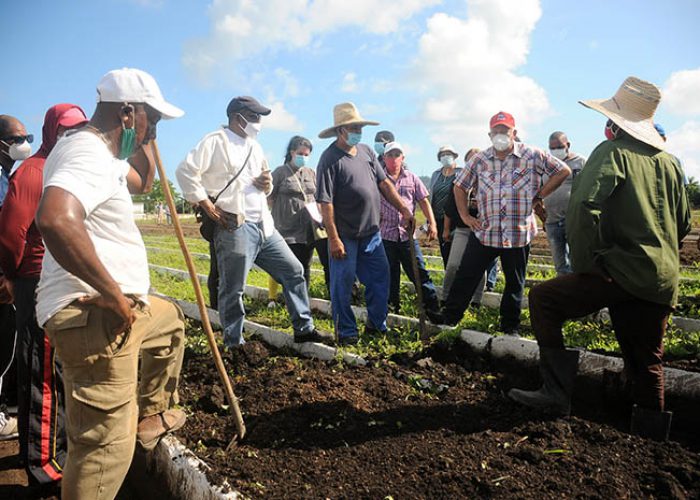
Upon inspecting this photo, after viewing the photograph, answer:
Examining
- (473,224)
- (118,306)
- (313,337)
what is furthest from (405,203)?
(118,306)

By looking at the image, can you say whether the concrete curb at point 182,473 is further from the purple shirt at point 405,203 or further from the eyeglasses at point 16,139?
the purple shirt at point 405,203

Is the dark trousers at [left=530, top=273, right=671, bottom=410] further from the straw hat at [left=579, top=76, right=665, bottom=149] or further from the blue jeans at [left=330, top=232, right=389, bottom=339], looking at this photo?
the blue jeans at [left=330, top=232, right=389, bottom=339]

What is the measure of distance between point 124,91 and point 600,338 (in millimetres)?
4660

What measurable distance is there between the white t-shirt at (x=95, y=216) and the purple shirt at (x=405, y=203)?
13.6ft

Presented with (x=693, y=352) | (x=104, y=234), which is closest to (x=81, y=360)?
(x=104, y=234)

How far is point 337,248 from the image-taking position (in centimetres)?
531

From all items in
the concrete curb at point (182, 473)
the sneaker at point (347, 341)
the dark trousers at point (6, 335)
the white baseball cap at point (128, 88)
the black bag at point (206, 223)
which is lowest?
the concrete curb at point (182, 473)

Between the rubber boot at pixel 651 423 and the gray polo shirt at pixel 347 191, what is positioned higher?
the gray polo shirt at pixel 347 191

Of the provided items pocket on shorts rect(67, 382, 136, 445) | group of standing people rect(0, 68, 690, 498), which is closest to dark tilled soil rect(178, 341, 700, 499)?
group of standing people rect(0, 68, 690, 498)

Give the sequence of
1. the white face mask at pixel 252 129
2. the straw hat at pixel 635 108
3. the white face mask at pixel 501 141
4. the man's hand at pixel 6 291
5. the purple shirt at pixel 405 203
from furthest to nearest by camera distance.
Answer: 1. the purple shirt at pixel 405 203
2. the white face mask at pixel 501 141
3. the white face mask at pixel 252 129
4. the man's hand at pixel 6 291
5. the straw hat at pixel 635 108

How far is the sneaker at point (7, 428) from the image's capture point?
4.04m

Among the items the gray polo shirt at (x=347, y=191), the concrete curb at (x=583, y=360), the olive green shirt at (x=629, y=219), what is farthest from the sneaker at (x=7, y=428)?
the olive green shirt at (x=629, y=219)

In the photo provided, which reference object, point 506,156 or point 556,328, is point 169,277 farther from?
point 556,328

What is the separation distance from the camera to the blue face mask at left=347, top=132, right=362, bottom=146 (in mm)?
5418
